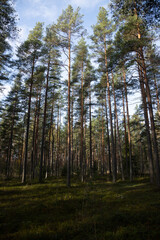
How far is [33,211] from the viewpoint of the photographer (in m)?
5.30

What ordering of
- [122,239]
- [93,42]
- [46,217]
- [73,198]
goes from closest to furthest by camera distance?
[122,239] < [46,217] < [73,198] < [93,42]

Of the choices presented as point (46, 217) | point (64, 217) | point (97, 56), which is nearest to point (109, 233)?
point (64, 217)

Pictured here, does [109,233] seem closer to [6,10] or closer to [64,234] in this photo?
[64,234]

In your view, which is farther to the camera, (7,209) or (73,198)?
(73,198)

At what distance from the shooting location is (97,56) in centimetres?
1680

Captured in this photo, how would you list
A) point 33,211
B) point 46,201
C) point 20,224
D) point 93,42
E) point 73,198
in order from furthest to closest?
point 93,42 → point 73,198 → point 46,201 → point 33,211 → point 20,224

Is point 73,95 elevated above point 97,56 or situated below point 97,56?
below

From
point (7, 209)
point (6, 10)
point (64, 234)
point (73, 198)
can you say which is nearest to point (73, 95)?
point (6, 10)

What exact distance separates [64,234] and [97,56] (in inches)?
677

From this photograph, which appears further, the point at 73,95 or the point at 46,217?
the point at 73,95

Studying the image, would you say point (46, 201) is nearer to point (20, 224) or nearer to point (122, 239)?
point (20, 224)

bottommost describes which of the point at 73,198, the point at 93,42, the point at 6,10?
the point at 73,198

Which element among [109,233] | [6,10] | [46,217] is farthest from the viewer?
[6,10]

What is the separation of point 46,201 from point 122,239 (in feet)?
14.1
